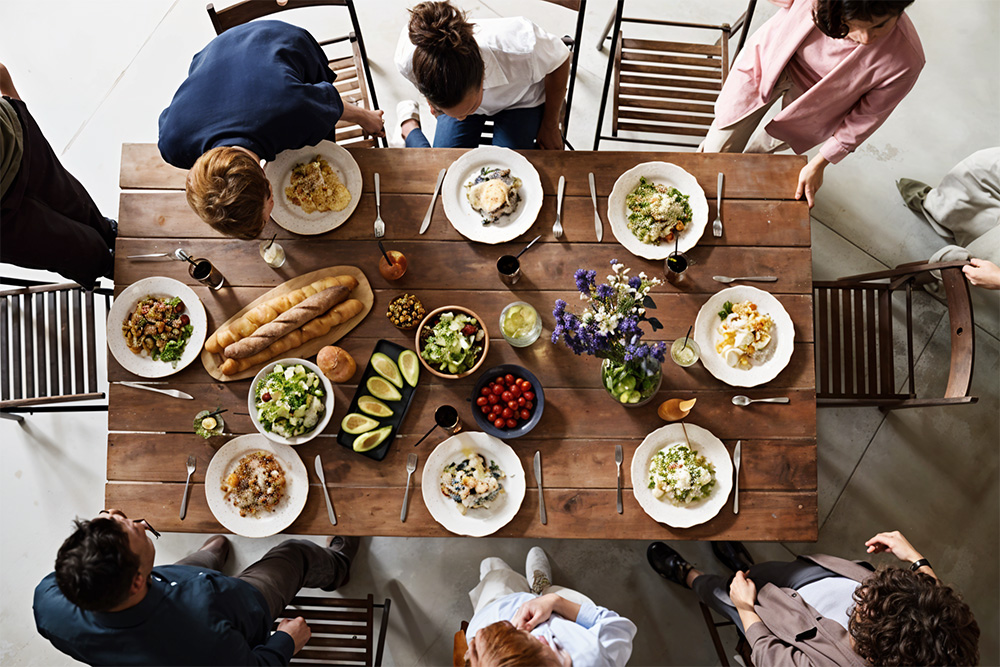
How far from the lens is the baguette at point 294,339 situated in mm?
2258

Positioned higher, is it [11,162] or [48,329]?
[11,162]

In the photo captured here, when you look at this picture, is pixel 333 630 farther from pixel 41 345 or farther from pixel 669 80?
pixel 669 80

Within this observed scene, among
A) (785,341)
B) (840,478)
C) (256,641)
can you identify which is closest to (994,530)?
(840,478)

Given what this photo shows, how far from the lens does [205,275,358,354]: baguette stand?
7.45 feet

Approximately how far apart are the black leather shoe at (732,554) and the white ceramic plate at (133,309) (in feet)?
8.95

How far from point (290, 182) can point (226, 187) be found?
1.36 ft

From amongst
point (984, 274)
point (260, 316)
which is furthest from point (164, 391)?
point (984, 274)

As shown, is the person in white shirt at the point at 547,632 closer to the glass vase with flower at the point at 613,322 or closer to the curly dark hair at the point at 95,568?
the glass vase with flower at the point at 613,322

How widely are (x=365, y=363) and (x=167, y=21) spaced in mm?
2998

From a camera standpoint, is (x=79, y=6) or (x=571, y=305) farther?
(x=79, y=6)

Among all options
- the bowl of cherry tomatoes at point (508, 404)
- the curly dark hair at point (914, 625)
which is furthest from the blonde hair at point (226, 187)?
the curly dark hair at point (914, 625)

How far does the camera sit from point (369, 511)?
2246mm

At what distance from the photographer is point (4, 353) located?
2666 millimetres

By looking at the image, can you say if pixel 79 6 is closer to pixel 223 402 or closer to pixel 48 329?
pixel 48 329
